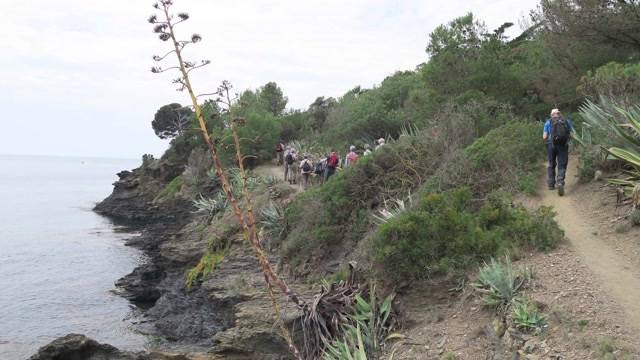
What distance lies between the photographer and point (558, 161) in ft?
38.9

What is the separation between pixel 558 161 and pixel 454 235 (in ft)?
9.90

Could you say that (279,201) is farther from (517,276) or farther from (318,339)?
(517,276)

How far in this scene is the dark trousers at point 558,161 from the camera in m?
11.7

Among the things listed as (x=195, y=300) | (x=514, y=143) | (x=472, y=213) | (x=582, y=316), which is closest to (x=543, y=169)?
(x=514, y=143)

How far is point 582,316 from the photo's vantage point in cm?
769

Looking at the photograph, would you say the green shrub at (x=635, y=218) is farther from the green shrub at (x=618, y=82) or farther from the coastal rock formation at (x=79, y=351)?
the coastal rock formation at (x=79, y=351)

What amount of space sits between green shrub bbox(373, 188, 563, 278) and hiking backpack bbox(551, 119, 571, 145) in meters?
1.52

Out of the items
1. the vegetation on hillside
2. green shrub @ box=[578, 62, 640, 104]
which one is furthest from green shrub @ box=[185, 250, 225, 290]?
green shrub @ box=[578, 62, 640, 104]

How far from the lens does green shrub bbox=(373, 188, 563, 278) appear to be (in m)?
10.2

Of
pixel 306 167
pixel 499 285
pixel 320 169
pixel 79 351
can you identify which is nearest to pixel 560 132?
pixel 499 285

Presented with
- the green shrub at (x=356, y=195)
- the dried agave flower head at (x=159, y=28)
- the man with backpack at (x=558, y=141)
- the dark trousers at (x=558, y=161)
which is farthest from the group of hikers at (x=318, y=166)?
the dried agave flower head at (x=159, y=28)

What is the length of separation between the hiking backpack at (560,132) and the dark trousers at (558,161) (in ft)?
0.46

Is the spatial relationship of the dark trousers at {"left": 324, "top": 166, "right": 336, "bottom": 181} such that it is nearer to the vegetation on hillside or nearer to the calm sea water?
the vegetation on hillside

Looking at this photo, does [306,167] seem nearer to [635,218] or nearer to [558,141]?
[558,141]
